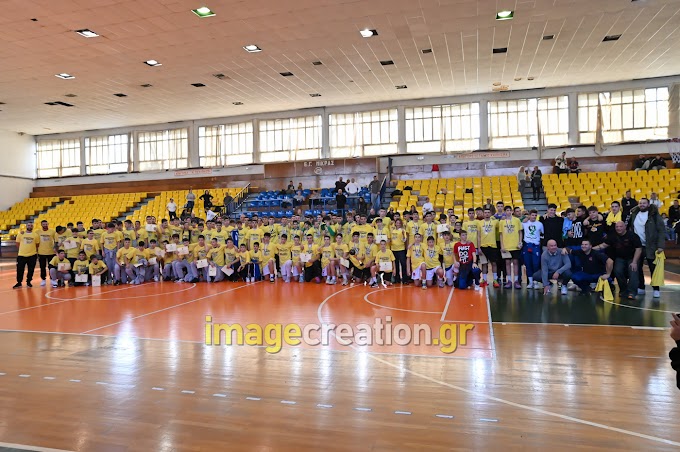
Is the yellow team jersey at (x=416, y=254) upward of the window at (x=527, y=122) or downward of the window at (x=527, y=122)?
downward

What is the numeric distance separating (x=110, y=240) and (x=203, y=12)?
6244mm

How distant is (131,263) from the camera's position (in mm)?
11672

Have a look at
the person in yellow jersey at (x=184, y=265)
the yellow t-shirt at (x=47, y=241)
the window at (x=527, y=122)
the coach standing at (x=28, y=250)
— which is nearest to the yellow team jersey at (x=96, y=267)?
the yellow t-shirt at (x=47, y=241)

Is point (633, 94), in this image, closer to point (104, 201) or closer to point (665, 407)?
point (665, 407)

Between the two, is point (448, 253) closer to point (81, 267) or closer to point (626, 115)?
point (81, 267)

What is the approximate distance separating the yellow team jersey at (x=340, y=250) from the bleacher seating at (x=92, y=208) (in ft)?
54.2

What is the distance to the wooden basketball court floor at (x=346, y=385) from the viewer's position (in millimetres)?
3064

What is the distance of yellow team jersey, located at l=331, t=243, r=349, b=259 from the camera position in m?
11.0

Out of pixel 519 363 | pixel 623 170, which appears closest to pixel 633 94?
pixel 623 170

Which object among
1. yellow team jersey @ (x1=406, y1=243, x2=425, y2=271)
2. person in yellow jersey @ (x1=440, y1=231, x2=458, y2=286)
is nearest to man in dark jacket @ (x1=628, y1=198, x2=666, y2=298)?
person in yellow jersey @ (x1=440, y1=231, x2=458, y2=286)

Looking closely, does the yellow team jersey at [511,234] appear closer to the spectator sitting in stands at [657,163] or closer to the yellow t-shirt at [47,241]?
the yellow t-shirt at [47,241]

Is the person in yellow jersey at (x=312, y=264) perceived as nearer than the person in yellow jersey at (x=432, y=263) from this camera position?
No

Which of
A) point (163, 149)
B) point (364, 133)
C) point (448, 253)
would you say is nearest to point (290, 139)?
point (364, 133)

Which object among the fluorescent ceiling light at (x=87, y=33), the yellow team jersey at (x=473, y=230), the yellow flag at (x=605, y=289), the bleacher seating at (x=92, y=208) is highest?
the fluorescent ceiling light at (x=87, y=33)
